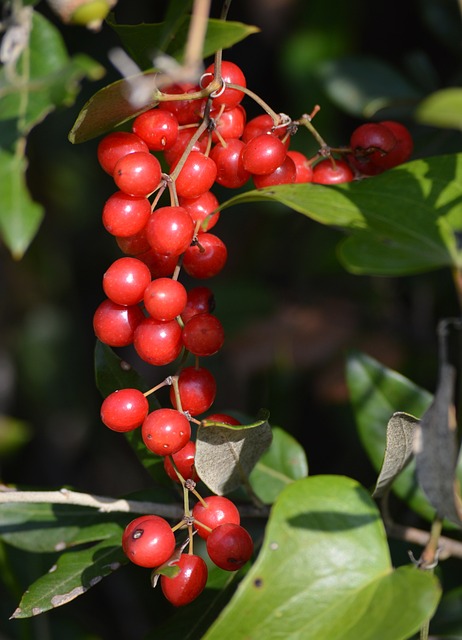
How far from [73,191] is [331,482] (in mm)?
1674

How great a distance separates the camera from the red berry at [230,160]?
94 centimetres

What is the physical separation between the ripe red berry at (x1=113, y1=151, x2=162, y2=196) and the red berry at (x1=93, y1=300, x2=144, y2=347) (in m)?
0.14

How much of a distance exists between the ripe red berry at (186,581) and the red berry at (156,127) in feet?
1.48

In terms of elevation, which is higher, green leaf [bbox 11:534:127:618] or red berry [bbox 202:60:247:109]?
red berry [bbox 202:60:247:109]

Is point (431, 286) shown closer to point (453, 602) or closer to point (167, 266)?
point (453, 602)

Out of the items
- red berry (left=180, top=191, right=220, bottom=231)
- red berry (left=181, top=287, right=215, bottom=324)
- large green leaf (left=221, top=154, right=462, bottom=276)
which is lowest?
red berry (left=181, top=287, right=215, bottom=324)

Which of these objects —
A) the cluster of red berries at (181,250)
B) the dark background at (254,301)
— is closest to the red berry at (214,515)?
the cluster of red berries at (181,250)

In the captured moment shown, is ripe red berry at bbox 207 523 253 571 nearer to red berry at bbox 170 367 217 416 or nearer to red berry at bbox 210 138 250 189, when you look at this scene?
red berry at bbox 170 367 217 416

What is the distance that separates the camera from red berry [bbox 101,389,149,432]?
2.94 feet

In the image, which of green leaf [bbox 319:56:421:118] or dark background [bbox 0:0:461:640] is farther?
dark background [bbox 0:0:461:640]

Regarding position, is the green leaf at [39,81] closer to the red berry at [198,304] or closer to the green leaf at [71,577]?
the red berry at [198,304]

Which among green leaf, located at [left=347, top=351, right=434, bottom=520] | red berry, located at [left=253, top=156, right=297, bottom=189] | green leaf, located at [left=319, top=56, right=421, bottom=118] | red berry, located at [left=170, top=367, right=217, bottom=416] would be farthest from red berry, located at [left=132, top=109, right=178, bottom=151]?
green leaf, located at [left=319, top=56, right=421, bottom=118]

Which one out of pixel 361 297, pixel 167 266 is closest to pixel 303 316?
pixel 361 297

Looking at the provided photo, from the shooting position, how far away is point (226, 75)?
94cm
